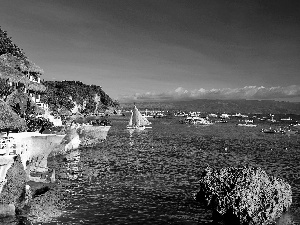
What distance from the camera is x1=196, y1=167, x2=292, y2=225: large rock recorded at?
25.5 meters

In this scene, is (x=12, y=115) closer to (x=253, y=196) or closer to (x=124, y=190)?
(x=124, y=190)

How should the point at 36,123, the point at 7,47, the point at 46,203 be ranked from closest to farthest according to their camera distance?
the point at 46,203 < the point at 36,123 < the point at 7,47

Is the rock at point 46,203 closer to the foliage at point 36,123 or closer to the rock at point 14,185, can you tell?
the rock at point 14,185

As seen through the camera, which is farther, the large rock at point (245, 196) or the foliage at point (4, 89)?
the foliage at point (4, 89)

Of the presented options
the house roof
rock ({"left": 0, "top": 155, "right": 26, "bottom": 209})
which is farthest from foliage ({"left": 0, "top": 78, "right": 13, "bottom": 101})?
rock ({"left": 0, "top": 155, "right": 26, "bottom": 209})

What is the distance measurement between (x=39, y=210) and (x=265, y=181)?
19.2 metres

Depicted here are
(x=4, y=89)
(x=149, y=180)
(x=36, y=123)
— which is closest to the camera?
(x=149, y=180)

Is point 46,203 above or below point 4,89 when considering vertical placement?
below

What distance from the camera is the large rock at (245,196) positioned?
83.7 ft

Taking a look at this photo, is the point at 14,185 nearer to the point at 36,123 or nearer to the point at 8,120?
the point at 8,120

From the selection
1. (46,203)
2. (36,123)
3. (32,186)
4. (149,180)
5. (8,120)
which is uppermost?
(8,120)

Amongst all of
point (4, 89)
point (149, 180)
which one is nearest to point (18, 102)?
point (4, 89)

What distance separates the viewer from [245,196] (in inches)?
1013

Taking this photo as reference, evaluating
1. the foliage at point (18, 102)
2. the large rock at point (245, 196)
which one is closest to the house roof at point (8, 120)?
the foliage at point (18, 102)
